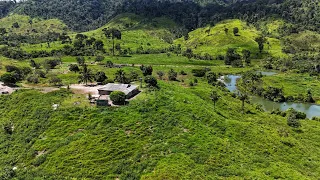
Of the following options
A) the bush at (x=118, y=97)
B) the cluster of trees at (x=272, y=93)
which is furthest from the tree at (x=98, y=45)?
the bush at (x=118, y=97)

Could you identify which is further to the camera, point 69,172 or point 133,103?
point 133,103

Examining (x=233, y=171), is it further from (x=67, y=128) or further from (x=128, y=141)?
(x=67, y=128)

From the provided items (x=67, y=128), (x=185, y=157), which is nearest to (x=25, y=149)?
(x=67, y=128)

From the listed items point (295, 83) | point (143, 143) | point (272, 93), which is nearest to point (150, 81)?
point (143, 143)

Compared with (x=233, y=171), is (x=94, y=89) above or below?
above

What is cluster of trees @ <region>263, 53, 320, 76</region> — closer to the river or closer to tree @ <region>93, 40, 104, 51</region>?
the river

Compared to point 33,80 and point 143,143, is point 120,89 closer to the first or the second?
point 143,143
